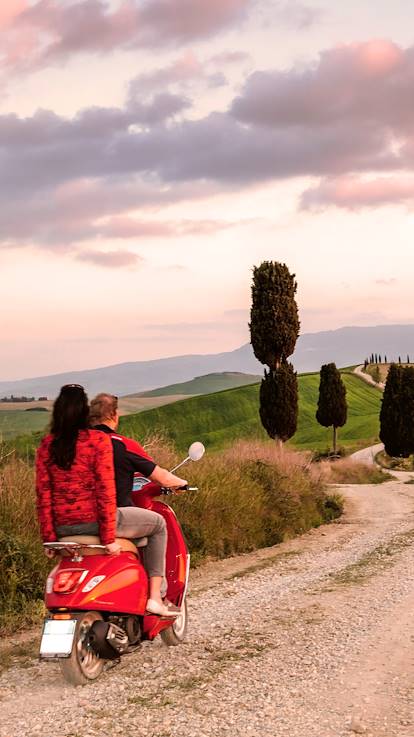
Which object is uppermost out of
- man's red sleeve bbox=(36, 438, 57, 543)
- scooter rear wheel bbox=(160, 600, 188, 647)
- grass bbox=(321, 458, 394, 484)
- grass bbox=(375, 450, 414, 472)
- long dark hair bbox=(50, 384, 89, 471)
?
long dark hair bbox=(50, 384, 89, 471)

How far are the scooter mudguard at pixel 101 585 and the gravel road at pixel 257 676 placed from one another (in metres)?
0.64

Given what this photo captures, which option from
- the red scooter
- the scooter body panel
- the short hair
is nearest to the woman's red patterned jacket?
the red scooter

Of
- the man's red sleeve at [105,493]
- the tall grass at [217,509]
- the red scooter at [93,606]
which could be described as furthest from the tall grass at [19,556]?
the man's red sleeve at [105,493]

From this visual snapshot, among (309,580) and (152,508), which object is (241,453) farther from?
(152,508)

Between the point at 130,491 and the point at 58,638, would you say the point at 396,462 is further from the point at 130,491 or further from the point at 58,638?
the point at 58,638

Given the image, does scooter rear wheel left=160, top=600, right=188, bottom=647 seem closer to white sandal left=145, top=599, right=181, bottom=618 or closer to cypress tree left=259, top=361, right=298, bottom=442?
white sandal left=145, top=599, right=181, bottom=618

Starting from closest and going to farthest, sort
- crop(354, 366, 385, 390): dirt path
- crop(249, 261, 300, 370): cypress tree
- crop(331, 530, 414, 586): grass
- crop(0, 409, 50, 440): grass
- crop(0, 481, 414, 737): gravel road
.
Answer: crop(0, 481, 414, 737): gravel road → crop(331, 530, 414, 586): grass → crop(249, 261, 300, 370): cypress tree → crop(0, 409, 50, 440): grass → crop(354, 366, 385, 390): dirt path

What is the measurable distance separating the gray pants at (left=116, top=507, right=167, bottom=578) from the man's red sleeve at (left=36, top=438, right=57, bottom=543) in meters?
0.56

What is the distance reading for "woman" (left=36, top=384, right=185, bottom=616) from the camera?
5938 millimetres

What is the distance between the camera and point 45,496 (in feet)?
19.8

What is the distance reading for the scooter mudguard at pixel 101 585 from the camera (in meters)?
5.72

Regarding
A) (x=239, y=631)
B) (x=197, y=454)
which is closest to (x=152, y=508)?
(x=197, y=454)

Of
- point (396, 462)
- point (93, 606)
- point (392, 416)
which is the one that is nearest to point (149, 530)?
point (93, 606)

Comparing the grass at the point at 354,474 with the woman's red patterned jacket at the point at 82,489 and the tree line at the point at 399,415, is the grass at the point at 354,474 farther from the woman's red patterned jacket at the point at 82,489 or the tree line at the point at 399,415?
the woman's red patterned jacket at the point at 82,489
